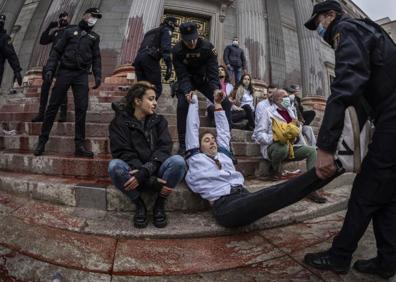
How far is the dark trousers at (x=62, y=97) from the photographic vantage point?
3918 millimetres

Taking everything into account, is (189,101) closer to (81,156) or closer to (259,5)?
(81,156)

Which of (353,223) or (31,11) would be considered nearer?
(353,223)

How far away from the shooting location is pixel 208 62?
3.95 metres

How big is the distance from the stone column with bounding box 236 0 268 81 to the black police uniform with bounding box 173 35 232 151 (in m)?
7.06

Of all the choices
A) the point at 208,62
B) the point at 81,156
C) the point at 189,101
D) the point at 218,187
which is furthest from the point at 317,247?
the point at 81,156

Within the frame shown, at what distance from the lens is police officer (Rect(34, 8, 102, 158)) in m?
3.92

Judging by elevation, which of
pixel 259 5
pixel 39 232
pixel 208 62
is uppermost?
pixel 259 5

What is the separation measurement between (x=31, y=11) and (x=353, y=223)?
19.0 metres

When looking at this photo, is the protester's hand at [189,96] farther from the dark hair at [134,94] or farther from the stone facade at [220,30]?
the stone facade at [220,30]

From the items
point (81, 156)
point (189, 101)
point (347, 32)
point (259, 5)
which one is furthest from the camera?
point (259, 5)

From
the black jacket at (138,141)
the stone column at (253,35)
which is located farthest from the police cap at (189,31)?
the stone column at (253,35)

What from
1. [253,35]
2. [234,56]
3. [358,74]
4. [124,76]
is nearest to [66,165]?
[358,74]

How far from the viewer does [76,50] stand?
13.2 ft

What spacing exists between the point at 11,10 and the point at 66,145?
48.8 feet
